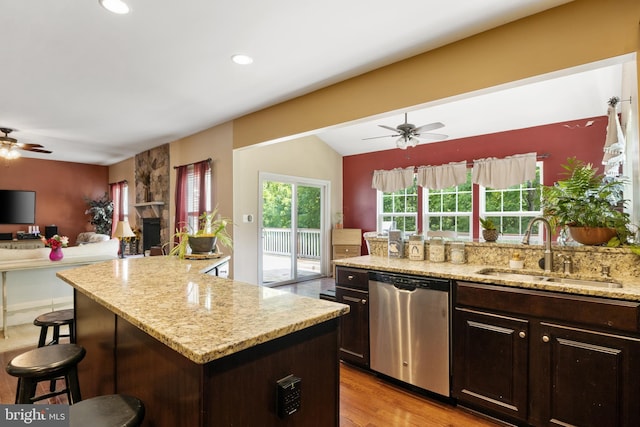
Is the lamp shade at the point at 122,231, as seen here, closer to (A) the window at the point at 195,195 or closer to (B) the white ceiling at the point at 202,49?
(A) the window at the point at 195,195

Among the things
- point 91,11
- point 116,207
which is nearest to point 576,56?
point 91,11

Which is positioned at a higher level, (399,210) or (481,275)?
(399,210)

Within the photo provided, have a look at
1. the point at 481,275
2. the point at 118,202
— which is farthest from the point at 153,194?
the point at 481,275

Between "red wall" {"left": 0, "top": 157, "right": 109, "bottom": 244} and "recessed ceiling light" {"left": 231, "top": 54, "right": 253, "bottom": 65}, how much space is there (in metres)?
7.53

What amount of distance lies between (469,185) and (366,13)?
14.6 feet

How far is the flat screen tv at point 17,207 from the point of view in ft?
24.0

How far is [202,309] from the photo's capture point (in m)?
1.26

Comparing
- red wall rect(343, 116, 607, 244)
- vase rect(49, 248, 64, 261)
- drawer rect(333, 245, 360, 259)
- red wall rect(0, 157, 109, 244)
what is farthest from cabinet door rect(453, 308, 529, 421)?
red wall rect(0, 157, 109, 244)

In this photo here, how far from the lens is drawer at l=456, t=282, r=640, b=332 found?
1.72 m

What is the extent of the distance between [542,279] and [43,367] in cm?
280

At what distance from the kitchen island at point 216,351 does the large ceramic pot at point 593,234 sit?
1.92 meters

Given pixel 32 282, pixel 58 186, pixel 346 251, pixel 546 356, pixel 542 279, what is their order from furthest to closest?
pixel 58 186
pixel 346 251
pixel 32 282
pixel 542 279
pixel 546 356

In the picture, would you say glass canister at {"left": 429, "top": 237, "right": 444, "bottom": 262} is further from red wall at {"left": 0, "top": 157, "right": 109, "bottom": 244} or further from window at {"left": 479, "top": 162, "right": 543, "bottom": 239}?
red wall at {"left": 0, "top": 157, "right": 109, "bottom": 244}

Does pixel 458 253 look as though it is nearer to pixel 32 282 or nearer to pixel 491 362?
pixel 491 362
